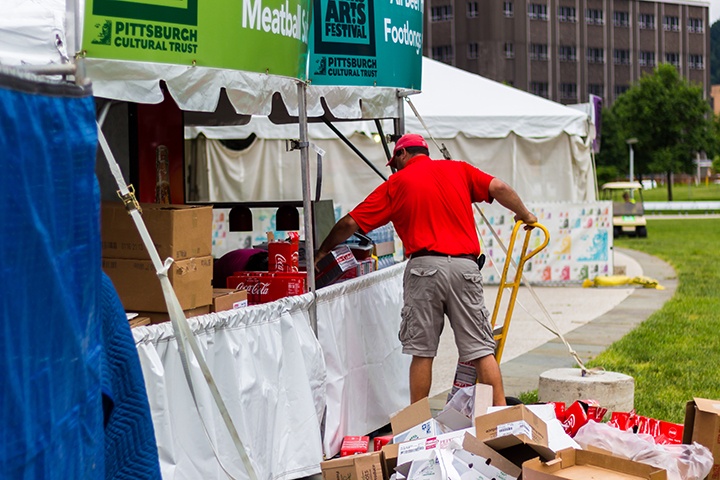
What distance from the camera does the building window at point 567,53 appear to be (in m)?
83.2

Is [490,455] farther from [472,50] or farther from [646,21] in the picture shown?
[646,21]

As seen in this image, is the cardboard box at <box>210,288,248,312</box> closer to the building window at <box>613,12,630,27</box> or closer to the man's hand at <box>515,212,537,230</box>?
the man's hand at <box>515,212,537,230</box>

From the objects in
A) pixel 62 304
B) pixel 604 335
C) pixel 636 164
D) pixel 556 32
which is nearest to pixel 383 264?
pixel 604 335

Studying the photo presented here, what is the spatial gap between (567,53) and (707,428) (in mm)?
82057

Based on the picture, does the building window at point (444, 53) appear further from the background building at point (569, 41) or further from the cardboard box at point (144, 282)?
the cardboard box at point (144, 282)

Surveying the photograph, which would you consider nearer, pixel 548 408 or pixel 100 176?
pixel 548 408

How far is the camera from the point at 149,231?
4828 millimetres

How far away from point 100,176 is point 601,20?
8404 centimetres

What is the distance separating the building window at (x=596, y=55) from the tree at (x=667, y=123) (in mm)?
26739

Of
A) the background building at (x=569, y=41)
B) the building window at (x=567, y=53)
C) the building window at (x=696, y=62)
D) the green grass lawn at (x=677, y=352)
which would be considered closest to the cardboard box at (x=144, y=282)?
the green grass lawn at (x=677, y=352)

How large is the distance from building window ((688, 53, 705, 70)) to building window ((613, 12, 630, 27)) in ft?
31.2

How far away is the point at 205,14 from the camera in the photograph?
15.2 feet

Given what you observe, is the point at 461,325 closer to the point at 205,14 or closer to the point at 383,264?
the point at 383,264

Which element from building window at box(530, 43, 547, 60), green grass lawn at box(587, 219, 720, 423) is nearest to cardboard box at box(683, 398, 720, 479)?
green grass lawn at box(587, 219, 720, 423)
